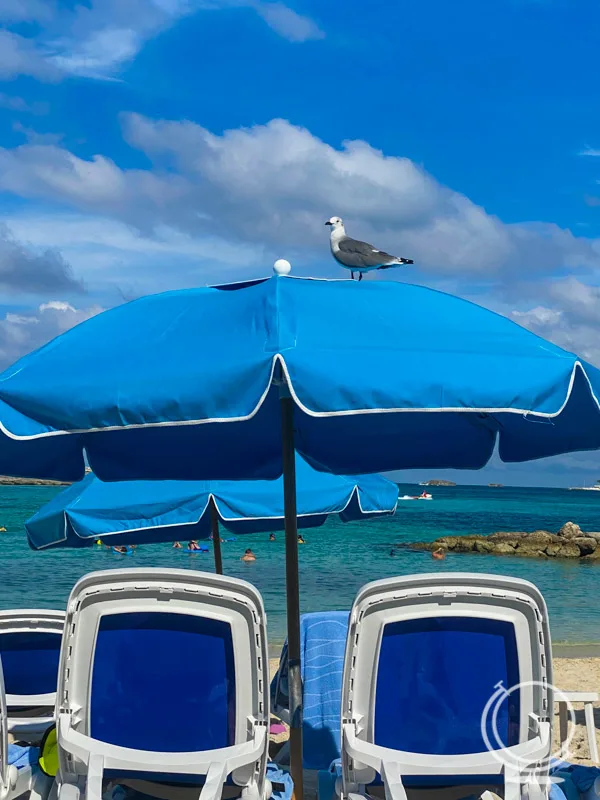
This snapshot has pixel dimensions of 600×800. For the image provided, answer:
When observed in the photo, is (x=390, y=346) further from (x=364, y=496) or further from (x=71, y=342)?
(x=364, y=496)

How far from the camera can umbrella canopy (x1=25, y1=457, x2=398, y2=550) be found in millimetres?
5324

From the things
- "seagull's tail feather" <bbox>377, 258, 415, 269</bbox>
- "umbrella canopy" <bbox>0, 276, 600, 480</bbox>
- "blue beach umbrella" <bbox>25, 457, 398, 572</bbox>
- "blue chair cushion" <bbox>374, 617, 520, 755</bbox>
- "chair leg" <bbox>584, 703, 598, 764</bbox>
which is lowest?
"chair leg" <bbox>584, 703, 598, 764</bbox>

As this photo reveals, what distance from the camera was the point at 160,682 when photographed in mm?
2430

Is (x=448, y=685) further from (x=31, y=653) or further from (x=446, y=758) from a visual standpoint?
(x=31, y=653)

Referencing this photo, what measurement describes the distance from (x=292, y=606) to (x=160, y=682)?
120cm

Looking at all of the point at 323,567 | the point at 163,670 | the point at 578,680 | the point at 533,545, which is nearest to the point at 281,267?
the point at 163,670

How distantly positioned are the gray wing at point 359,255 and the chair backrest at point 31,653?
2095 mm

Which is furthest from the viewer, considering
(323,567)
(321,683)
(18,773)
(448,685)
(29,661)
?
(323,567)

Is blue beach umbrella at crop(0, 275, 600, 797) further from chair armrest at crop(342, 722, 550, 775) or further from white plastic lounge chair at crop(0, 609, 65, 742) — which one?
chair armrest at crop(342, 722, 550, 775)

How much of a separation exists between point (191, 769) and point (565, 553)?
34.4 metres

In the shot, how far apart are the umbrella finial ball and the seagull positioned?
492 mm

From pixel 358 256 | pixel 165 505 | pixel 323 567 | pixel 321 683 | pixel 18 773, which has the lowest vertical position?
pixel 323 567

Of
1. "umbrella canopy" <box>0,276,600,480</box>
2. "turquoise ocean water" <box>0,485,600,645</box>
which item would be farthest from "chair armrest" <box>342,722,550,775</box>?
"turquoise ocean water" <box>0,485,600,645</box>

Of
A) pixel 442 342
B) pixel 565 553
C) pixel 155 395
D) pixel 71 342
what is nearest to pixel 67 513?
pixel 71 342
